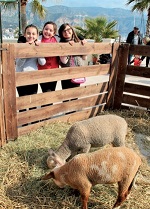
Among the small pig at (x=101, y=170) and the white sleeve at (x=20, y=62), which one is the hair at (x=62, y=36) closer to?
the white sleeve at (x=20, y=62)

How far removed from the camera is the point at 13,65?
400cm

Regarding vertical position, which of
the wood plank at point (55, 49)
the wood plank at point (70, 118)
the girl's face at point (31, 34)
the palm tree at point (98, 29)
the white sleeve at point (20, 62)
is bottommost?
the wood plank at point (70, 118)

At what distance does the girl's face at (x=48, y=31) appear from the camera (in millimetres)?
4364

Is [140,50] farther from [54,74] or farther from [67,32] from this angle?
[54,74]

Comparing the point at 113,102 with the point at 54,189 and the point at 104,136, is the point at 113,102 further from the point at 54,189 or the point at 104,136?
the point at 54,189

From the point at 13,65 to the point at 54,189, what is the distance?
1.93 m

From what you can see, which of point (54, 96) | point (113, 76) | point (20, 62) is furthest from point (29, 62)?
point (113, 76)

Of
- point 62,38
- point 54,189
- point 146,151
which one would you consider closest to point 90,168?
point 54,189

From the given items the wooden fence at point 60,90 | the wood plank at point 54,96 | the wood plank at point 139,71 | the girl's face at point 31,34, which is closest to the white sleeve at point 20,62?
the wooden fence at point 60,90

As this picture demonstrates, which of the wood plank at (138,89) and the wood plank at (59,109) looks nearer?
the wood plank at (59,109)

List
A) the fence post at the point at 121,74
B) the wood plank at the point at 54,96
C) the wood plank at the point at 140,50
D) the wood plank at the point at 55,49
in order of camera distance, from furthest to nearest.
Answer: the fence post at the point at 121,74 → the wood plank at the point at 140,50 → the wood plank at the point at 54,96 → the wood plank at the point at 55,49

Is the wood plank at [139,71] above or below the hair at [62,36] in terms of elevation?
below

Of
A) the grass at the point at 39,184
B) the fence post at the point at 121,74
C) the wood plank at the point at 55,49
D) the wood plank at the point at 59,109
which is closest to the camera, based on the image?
the grass at the point at 39,184

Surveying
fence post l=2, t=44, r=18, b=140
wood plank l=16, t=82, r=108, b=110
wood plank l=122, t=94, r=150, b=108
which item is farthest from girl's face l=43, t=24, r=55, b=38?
wood plank l=122, t=94, r=150, b=108
